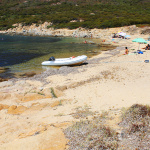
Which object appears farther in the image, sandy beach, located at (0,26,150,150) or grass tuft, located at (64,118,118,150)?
sandy beach, located at (0,26,150,150)

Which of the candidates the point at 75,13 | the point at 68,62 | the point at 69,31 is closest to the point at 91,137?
the point at 68,62

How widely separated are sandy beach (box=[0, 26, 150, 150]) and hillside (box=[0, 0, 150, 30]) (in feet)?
150

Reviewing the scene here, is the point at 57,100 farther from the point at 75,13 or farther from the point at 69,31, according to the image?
the point at 75,13

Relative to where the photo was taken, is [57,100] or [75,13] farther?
[75,13]

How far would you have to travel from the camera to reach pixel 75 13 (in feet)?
260

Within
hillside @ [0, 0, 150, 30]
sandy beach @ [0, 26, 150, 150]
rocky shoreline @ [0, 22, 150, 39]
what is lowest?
sandy beach @ [0, 26, 150, 150]

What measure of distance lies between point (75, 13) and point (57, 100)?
76.3 meters

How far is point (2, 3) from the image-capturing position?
371 ft

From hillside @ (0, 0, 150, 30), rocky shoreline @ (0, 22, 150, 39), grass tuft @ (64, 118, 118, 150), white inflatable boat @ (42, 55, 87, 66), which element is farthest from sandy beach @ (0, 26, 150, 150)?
hillside @ (0, 0, 150, 30)

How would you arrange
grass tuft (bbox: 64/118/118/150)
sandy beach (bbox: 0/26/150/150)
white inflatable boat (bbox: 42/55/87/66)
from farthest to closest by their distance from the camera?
white inflatable boat (bbox: 42/55/87/66), sandy beach (bbox: 0/26/150/150), grass tuft (bbox: 64/118/118/150)

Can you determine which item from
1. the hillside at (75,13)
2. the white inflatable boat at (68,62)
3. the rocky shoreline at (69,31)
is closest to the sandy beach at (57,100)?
the white inflatable boat at (68,62)

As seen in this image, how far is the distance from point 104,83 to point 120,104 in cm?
408

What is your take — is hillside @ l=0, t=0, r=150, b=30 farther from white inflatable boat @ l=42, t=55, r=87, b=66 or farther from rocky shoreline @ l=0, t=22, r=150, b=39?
white inflatable boat @ l=42, t=55, r=87, b=66

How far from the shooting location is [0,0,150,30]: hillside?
60691 millimetres
